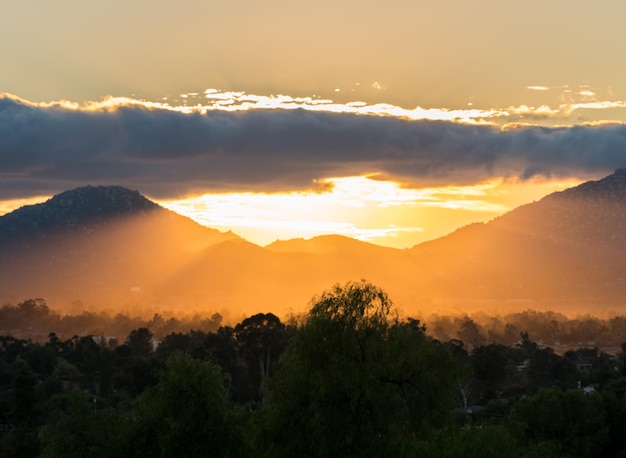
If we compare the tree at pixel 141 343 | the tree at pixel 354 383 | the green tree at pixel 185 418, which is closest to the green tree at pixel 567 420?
the tree at pixel 354 383

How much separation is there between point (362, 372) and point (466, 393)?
71378mm

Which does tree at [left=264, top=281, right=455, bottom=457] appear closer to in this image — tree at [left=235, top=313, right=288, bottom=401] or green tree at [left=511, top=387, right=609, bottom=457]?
green tree at [left=511, top=387, right=609, bottom=457]

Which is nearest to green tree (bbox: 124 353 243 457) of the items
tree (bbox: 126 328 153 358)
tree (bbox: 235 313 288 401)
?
tree (bbox: 235 313 288 401)

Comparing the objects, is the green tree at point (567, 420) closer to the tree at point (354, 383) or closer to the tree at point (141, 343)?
the tree at point (354, 383)

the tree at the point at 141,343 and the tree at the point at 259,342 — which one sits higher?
the tree at the point at 259,342

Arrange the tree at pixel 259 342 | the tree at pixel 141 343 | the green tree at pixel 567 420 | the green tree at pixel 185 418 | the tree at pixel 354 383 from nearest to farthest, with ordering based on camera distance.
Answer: the tree at pixel 354 383, the green tree at pixel 185 418, the green tree at pixel 567 420, the tree at pixel 259 342, the tree at pixel 141 343

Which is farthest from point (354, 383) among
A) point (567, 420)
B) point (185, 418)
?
point (567, 420)

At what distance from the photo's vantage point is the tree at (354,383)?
47.5 m

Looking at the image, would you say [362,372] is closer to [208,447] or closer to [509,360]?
[208,447]

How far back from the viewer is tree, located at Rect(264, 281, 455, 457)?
47.5m

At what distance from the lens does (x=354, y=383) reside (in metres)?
48.2

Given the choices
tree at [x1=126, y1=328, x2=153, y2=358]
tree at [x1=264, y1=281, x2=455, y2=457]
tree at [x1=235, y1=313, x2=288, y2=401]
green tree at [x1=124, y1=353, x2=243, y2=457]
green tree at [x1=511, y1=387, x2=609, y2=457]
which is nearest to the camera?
tree at [x1=264, y1=281, x2=455, y2=457]

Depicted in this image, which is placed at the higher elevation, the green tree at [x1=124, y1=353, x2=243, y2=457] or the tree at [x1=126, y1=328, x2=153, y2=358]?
the green tree at [x1=124, y1=353, x2=243, y2=457]

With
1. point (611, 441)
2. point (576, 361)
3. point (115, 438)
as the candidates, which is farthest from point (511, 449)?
point (576, 361)
